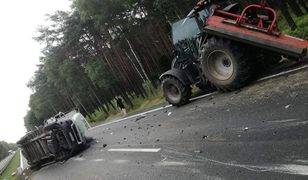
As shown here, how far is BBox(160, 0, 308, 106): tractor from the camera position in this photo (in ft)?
30.4

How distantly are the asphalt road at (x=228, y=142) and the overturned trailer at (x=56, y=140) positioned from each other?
10.3 feet

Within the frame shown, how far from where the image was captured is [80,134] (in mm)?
16328

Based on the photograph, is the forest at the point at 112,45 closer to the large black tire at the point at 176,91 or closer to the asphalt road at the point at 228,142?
the large black tire at the point at 176,91

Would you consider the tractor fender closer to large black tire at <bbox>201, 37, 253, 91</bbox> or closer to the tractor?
the tractor

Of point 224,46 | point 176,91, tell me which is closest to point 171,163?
point 224,46

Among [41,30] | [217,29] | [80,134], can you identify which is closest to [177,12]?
[80,134]

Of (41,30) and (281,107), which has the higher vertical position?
(41,30)

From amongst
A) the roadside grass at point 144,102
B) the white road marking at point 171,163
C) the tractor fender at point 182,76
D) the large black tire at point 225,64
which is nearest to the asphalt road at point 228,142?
the white road marking at point 171,163

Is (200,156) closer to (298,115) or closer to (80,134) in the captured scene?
(298,115)

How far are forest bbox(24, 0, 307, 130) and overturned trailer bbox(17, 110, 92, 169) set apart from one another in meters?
11.0

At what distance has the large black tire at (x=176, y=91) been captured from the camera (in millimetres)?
12883

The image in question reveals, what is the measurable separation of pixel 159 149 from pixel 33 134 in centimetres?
933

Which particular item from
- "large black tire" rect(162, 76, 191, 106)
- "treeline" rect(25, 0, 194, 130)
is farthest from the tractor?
"treeline" rect(25, 0, 194, 130)

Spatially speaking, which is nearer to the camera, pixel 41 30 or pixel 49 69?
pixel 41 30
